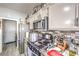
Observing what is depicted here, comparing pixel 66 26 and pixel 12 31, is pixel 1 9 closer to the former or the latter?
pixel 12 31

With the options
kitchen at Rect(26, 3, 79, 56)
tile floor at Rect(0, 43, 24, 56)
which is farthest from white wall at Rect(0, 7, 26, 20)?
tile floor at Rect(0, 43, 24, 56)

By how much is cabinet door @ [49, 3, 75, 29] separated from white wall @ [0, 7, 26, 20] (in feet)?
1.31

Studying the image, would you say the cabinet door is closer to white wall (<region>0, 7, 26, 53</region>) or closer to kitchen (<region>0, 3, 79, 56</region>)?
kitchen (<region>0, 3, 79, 56</region>)

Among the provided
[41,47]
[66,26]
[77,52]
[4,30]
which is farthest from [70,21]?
[4,30]

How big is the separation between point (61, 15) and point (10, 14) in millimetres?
701

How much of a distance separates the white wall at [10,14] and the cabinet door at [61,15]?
0.40 meters

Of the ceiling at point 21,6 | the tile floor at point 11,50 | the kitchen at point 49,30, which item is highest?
the ceiling at point 21,6

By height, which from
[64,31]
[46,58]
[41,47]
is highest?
[64,31]

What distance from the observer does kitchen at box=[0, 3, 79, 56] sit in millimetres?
1344

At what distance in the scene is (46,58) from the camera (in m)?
1.35

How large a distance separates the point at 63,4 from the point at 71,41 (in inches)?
20.1

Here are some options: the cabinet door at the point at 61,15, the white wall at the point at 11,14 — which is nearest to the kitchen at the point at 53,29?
the cabinet door at the point at 61,15

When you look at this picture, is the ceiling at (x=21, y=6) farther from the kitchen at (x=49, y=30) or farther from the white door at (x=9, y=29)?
the white door at (x=9, y=29)

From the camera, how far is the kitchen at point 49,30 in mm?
1344
